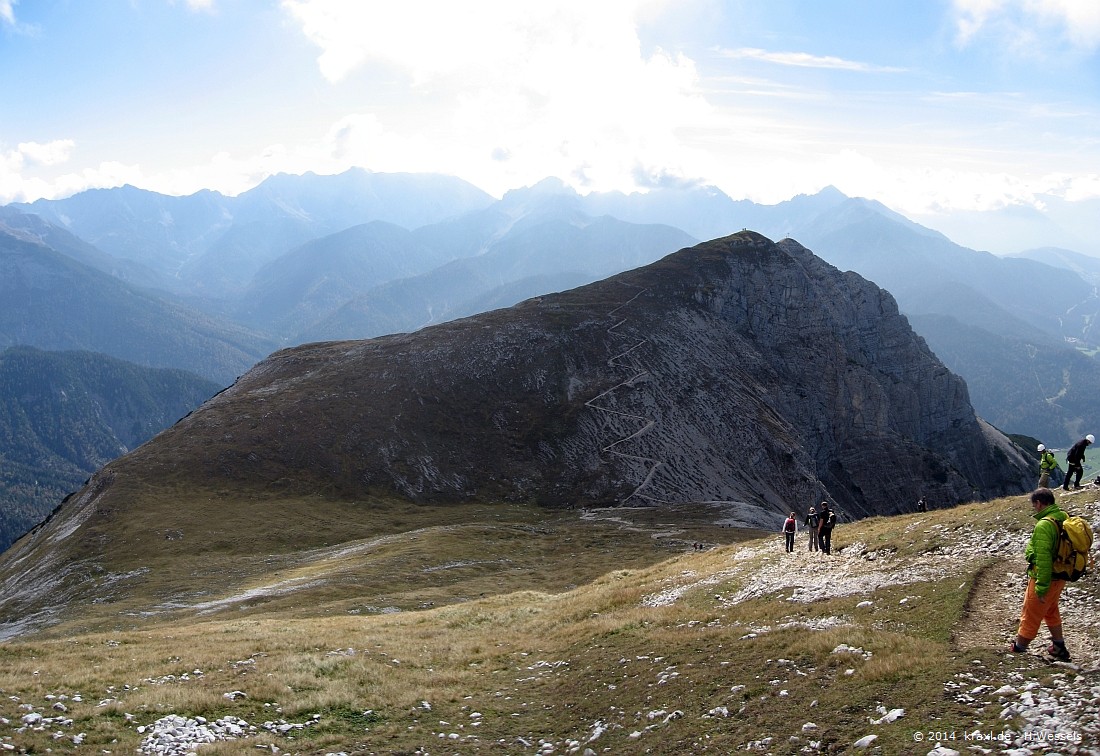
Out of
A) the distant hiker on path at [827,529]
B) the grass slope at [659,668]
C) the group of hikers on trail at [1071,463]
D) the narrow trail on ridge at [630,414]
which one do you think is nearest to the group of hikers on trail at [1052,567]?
the grass slope at [659,668]

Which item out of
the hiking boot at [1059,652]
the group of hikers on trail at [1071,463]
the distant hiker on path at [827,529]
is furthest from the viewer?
the distant hiker on path at [827,529]

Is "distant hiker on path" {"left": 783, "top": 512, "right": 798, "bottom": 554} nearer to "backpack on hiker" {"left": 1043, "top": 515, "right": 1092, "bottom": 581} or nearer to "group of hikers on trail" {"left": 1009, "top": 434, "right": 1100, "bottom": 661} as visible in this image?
"group of hikers on trail" {"left": 1009, "top": 434, "right": 1100, "bottom": 661}

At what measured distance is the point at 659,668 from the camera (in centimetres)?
2075

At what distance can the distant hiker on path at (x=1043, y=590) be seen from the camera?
14.4 metres

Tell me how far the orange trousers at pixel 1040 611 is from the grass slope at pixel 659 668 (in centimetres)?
73

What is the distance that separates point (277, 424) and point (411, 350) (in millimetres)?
37074

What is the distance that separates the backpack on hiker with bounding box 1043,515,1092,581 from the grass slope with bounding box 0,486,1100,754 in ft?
5.65

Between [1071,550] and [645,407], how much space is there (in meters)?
126

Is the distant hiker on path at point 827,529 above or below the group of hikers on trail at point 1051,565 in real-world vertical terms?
below

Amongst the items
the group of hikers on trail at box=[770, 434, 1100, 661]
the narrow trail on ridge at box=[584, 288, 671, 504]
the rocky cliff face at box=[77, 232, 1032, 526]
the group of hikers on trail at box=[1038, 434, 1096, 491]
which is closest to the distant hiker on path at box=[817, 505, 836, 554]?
the group of hikers on trail at box=[1038, 434, 1096, 491]

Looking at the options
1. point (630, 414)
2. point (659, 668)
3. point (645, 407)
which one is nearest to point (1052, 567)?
point (659, 668)

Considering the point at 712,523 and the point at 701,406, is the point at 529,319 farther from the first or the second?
the point at 712,523

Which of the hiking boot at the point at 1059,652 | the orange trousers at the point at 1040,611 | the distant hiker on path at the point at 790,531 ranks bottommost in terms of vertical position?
the distant hiker on path at the point at 790,531

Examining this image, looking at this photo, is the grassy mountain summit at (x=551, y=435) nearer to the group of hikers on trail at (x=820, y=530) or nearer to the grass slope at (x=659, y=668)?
the grass slope at (x=659, y=668)
